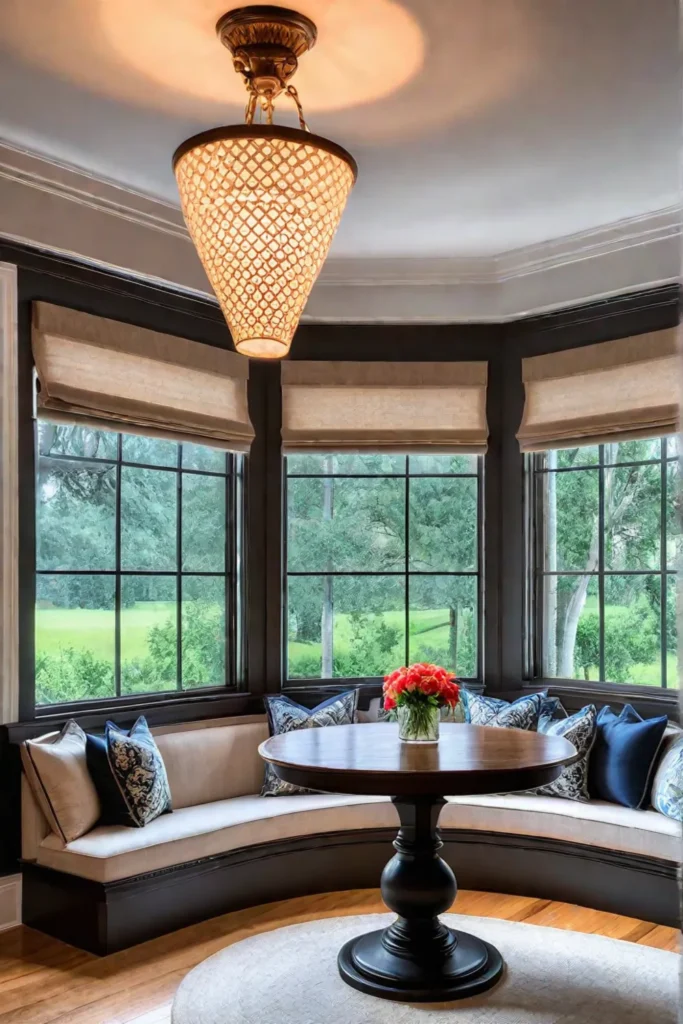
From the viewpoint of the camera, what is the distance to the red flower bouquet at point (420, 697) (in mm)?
3418

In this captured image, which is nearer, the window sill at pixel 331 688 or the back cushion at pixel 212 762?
the back cushion at pixel 212 762

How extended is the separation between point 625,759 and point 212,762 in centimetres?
188

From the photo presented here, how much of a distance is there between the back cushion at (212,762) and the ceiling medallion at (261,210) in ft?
7.44

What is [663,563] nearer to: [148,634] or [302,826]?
[302,826]

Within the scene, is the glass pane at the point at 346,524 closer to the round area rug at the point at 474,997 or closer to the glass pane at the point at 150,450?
the glass pane at the point at 150,450

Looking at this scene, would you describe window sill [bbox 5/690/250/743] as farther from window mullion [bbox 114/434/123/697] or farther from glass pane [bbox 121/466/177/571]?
glass pane [bbox 121/466/177/571]

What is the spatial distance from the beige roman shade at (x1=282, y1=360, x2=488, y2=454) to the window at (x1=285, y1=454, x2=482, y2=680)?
0.16 metres

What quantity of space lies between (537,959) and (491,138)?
3124 mm

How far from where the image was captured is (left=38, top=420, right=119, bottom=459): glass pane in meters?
4.08

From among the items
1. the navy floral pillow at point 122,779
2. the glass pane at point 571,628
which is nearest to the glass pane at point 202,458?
the navy floral pillow at point 122,779

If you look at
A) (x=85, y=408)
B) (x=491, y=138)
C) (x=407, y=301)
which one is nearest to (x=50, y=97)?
(x=85, y=408)

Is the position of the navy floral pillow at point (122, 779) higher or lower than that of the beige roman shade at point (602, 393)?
lower

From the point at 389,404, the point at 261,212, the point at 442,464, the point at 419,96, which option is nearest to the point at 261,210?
the point at 261,212

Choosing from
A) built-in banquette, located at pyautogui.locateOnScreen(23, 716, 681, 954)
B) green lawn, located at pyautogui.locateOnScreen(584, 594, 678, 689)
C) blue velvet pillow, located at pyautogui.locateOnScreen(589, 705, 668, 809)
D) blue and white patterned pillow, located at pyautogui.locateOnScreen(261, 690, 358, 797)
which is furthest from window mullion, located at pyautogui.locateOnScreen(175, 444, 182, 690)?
green lawn, located at pyautogui.locateOnScreen(584, 594, 678, 689)
